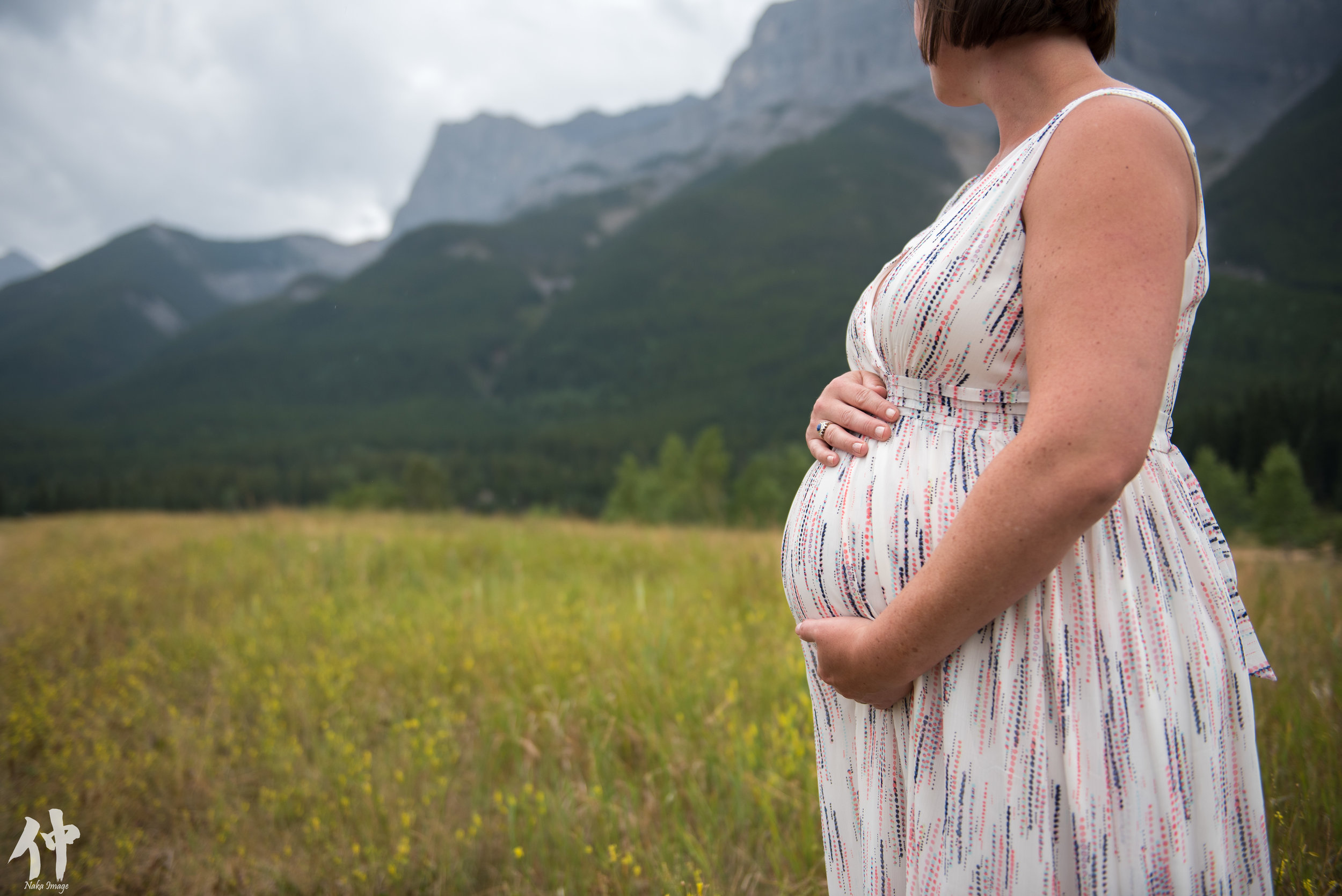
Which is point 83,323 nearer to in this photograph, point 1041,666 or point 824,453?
point 824,453

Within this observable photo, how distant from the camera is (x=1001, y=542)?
72 cm

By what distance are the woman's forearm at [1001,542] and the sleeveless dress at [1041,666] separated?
0.28 feet

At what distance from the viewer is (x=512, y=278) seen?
16750 cm

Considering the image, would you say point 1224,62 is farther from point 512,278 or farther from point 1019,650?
point 512,278

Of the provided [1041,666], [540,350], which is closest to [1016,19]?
[1041,666]

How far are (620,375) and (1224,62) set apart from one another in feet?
307

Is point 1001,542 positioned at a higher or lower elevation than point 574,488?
lower

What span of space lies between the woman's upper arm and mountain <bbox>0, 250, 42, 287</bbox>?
247m

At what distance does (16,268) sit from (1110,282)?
27092 centimetres

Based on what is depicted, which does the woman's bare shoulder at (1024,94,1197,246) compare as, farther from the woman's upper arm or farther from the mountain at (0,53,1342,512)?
the mountain at (0,53,1342,512)

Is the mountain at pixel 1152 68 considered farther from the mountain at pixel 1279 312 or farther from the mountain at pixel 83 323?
the mountain at pixel 83 323

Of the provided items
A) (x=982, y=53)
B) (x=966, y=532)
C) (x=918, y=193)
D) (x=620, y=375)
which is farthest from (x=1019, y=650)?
(x=918, y=193)

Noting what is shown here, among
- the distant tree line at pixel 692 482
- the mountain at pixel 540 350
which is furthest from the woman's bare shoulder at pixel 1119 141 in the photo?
the mountain at pixel 540 350

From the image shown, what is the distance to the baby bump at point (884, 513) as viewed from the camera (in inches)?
34.7
